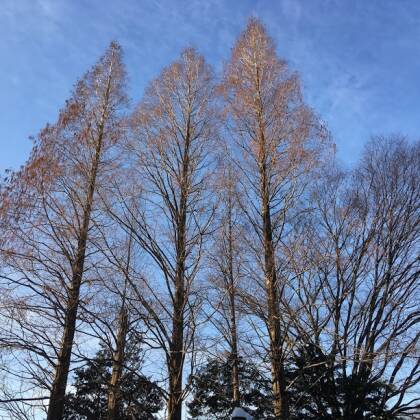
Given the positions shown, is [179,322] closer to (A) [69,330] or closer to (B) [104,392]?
(A) [69,330]

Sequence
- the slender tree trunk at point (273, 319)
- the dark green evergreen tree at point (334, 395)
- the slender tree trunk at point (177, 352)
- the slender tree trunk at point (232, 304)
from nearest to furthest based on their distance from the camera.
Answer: the slender tree trunk at point (177, 352) < the slender tree trunk at point (273, 319) < the slender tree trunk at point (232, 304) < the dark green evergreen tree at point (334, 395)

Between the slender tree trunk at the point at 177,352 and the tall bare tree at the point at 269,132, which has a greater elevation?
the tall bare tree at the point at 269,132

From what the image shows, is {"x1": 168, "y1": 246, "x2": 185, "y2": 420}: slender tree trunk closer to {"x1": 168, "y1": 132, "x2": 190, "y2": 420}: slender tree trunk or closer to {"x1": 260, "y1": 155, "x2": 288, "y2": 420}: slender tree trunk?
{"x1": 168, "y1": 132, "x2": 190, "y2": 420}: slender tree trunk

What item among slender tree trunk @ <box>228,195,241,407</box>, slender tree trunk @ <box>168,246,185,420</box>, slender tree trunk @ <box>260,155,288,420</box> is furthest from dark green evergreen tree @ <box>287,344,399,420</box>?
slender tree trunk @ <box>168,246,185,420</box>

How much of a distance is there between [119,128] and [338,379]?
933 centimetres

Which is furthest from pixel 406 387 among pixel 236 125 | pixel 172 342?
pixel 236 125

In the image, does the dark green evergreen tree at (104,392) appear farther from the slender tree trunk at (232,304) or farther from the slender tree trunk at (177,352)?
the slender tree trunk at (232,304)

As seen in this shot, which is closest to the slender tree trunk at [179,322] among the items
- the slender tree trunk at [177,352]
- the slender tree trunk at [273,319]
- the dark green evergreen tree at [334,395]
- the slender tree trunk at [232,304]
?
the slender tree trunk at [177,352]

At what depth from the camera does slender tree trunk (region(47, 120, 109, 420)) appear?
8445 millimetres

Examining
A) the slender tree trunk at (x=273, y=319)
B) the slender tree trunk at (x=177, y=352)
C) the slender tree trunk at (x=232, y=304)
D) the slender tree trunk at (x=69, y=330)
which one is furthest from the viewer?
the slender tree trunk at (x=232, y=304)

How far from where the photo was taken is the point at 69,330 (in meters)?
8.98

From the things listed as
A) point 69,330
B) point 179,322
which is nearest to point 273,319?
point 179,322

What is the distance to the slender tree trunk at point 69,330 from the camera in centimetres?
845

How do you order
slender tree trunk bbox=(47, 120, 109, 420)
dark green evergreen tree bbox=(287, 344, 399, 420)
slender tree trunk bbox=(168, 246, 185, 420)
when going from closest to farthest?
slender tree trunk bbox=(168, 246, 185, 420), slender tree trunk bbox=(47, 120, 109, 420), dark green evergreen tree bbox=(287, 344, 399, 420)
